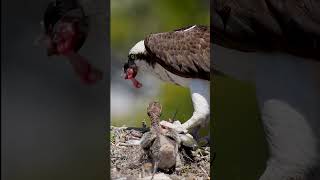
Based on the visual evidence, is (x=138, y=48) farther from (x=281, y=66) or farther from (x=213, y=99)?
(x=281, y=66)

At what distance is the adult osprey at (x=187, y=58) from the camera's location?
2461 mm

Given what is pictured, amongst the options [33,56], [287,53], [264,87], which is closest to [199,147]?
[264,87]

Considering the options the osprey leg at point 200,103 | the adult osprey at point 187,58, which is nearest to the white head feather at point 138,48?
the adult osprey at point 187,58

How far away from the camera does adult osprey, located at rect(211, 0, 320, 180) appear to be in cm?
236

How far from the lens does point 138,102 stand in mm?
2488

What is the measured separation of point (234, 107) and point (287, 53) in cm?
36

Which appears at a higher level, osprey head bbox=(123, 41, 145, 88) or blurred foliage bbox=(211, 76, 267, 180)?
osprey head bbox=(123, 41, 145, 88)

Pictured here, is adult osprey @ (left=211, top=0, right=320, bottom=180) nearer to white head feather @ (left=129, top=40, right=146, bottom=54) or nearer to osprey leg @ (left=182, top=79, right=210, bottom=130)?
osprey leg @ (left=182, top=79, right=210, bottom=130)

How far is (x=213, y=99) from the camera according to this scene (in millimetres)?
2447

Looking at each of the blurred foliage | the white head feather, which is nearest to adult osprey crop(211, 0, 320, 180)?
the blurred foliage

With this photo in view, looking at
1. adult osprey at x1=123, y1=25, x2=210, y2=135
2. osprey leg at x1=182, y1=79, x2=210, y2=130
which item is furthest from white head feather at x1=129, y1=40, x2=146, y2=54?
osprey leg at x1=182, y1=79, x2=210, y2=130

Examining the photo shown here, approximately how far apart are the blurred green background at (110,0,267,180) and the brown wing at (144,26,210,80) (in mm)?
46

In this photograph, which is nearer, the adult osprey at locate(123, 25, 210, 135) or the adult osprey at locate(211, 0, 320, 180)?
the adult osprey at locate(211, 0, 320, 180)

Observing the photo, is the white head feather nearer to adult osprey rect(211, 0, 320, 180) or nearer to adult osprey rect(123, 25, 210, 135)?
adult osprey rect(123, 25, 210, 135)
